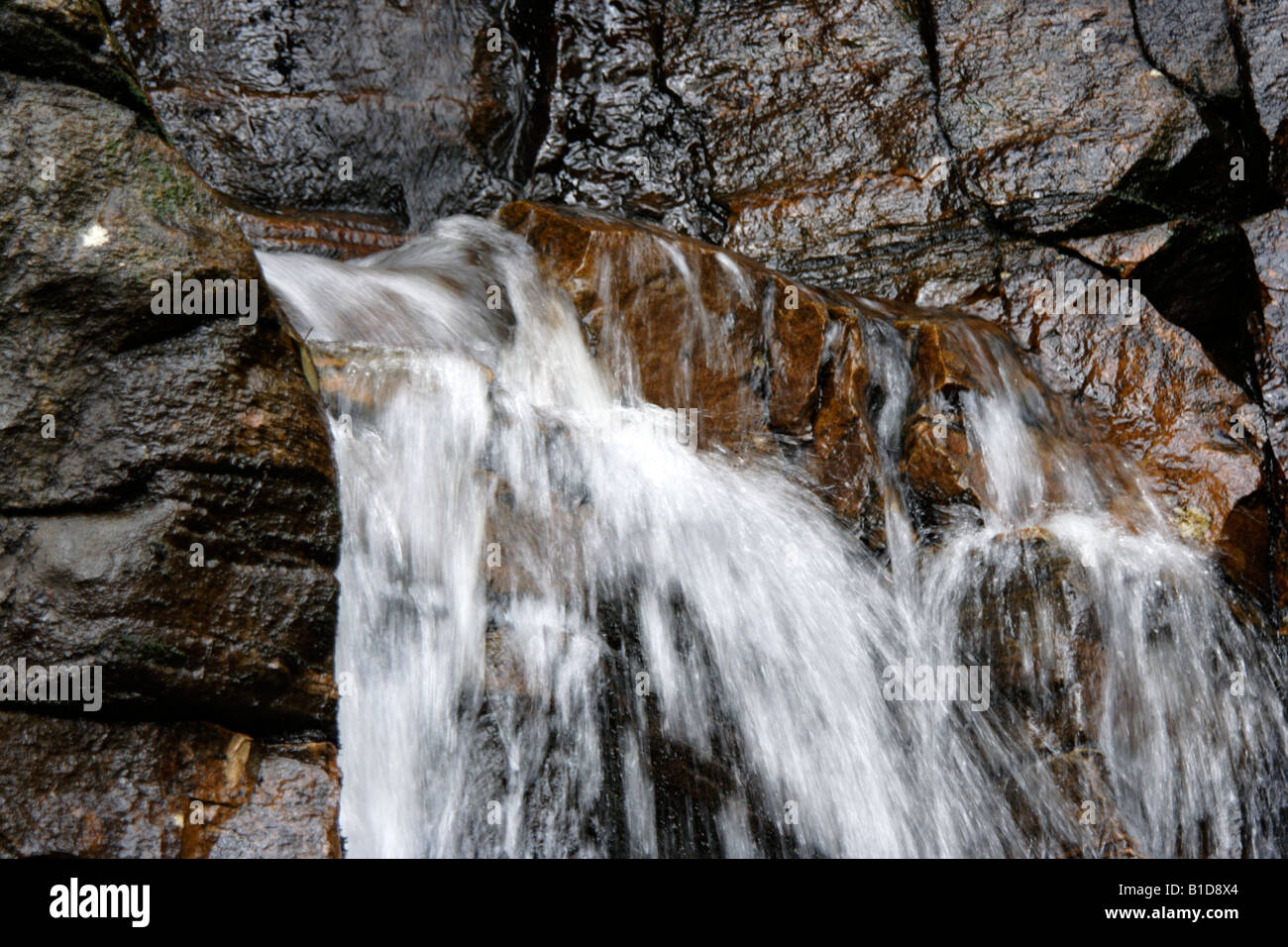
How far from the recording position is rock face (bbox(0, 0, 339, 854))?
2955 mm

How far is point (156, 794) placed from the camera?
9.55 feet

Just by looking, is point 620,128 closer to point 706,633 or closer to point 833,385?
point 833,385

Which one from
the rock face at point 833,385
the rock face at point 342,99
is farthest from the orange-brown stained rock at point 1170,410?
the rock face at point 342,99

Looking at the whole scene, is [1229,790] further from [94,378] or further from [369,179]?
[369,179]

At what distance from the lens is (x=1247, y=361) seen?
6.02 metres

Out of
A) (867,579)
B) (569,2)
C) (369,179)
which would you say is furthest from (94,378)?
(569,2)
